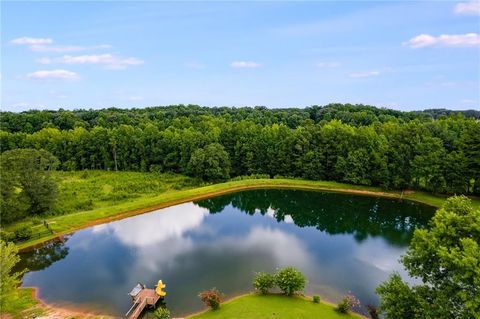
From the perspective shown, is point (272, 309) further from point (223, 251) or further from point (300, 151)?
point (300, 151)

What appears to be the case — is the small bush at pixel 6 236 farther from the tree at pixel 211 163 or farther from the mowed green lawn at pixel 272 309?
the tree at pixel 211 163

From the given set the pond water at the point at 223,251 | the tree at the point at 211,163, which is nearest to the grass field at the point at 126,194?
the pond water at the point at 223,251

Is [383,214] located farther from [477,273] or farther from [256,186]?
[477,273]

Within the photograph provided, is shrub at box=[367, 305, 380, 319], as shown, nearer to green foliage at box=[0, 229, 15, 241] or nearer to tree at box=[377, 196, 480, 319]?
tree at box=[377, 196, 480, 319]

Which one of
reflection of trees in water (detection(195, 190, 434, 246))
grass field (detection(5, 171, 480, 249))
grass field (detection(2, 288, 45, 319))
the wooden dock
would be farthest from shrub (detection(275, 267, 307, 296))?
grass field (detection(5, 171, 480, 249))

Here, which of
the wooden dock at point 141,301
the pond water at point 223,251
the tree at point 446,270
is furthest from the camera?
the pond water at point 223,251
